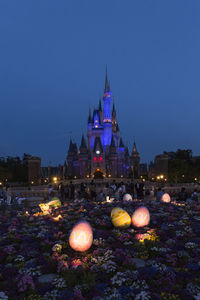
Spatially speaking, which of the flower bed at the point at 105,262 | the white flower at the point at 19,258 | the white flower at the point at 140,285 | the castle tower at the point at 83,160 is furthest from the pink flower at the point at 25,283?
the castle tower at the point at 83,160

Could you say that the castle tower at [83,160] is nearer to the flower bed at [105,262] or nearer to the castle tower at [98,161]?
the castle tower at [98,161]

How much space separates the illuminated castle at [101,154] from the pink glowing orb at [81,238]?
87876mm

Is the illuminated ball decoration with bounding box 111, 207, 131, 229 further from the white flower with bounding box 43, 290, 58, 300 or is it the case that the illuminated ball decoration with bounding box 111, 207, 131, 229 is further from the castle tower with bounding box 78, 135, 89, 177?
the castle tower with bounding box 78, 135, 89, 177

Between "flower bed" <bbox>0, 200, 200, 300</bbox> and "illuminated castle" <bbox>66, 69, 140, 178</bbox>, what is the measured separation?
85344 millimetres

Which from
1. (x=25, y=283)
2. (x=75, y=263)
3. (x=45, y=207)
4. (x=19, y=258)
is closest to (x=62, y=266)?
(x=75, y=263)

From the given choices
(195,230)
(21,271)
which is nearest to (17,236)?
(21,271)

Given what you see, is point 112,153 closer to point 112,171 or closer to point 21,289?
point 112,171

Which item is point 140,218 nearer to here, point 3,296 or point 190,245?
point 190,245

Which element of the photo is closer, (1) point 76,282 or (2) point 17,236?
(1) point 76,282

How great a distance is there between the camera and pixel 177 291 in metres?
6.49

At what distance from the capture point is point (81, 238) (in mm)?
9031

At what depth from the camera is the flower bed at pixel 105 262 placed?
659cm

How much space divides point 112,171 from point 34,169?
202ft

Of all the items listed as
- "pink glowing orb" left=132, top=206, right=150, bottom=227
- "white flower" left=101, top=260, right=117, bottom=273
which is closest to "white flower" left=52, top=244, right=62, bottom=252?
"white flower" left=101, top=260, right=117, bottom=273
